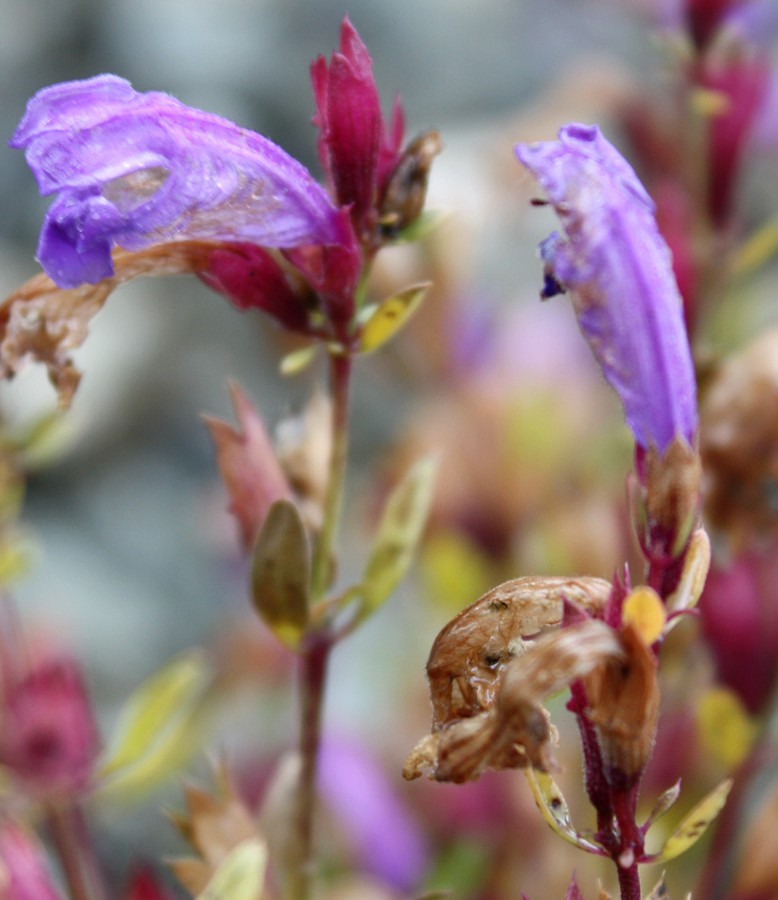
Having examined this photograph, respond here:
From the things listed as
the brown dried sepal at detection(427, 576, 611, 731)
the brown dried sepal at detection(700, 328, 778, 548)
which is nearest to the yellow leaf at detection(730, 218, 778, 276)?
the brown dried sepal at detection(700, 328, 778, 548)

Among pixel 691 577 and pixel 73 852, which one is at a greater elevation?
pixel 691 577

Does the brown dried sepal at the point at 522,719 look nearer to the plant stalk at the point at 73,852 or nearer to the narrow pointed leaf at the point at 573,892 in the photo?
the narrow pointed leaf at the point at 573,892

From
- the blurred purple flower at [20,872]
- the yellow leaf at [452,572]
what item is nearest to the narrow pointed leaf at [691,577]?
the blurred purple flower at [20,872]

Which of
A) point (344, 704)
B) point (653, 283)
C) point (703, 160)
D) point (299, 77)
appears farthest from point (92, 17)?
point (653, 283)

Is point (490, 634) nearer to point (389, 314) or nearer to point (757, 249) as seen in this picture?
point (389, 314)

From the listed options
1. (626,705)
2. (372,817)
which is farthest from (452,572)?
(626,705)

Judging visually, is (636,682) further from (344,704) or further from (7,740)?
(344,704)
